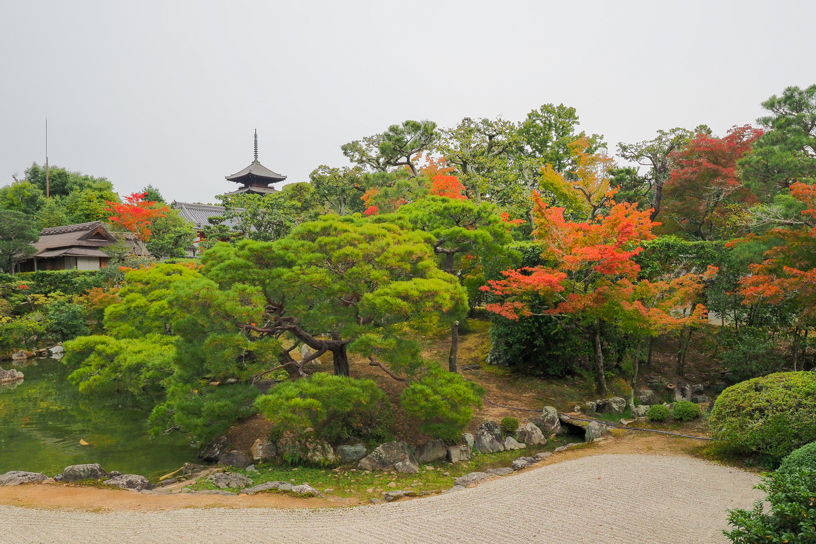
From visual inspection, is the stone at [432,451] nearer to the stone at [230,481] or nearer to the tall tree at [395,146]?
the stone at [230,481]

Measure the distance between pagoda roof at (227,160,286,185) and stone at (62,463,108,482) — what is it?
38546mm

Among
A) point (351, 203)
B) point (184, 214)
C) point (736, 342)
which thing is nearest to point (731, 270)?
point (736, 342)

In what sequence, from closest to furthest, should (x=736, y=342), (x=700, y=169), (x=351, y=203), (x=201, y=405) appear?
(x=201, y=405) < (x=736, y=342) < (x=700, y=169) < (x=351, y=203)

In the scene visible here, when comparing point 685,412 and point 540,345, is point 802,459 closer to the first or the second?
point 685,412

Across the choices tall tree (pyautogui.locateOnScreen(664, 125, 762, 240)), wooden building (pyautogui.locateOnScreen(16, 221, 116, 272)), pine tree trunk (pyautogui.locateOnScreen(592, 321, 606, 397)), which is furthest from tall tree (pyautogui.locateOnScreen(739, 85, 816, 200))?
wooden building (pyautogui.locateOnScreen(16, 221, 116, 272))

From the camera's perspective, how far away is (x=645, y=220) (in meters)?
11.2

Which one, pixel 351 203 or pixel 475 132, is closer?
pixel 475 132

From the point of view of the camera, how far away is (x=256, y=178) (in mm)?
44812

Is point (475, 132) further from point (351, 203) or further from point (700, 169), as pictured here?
point (351, 203)

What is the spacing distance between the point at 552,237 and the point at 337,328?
5.37 metres

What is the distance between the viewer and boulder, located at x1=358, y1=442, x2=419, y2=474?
28.0 ft

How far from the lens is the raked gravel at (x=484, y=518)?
17.9 ft

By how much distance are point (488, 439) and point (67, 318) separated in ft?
65.0

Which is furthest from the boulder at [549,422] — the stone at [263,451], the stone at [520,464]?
the stone at [263,451]
